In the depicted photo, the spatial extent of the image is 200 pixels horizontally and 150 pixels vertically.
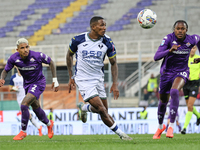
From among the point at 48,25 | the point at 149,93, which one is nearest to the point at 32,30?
the point at 48,25

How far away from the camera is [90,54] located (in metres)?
6.98

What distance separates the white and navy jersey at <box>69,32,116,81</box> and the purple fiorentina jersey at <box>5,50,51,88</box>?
156 centimetres

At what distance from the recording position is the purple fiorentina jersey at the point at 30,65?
27.4 feet

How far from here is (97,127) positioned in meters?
14.2

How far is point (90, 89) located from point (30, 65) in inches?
82.0

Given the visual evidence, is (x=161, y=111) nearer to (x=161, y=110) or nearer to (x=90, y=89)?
(x=161, y=110)

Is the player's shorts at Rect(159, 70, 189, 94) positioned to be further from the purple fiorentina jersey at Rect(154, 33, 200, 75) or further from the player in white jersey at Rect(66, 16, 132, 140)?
the player in white jersey at Rect(66, 16, 132, 140)

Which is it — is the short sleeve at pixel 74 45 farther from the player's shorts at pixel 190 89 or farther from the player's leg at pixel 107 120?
the player's shorts at pixel 190 89

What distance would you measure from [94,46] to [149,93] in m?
9.91

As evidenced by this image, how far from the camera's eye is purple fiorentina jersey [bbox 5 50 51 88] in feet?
27.4

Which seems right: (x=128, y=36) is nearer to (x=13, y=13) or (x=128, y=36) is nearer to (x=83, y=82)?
(x=13, y=13)

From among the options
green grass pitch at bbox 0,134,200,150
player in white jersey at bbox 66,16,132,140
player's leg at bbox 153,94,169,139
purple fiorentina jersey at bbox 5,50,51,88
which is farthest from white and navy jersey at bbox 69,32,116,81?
player's leg at bbox 153,94,169,139

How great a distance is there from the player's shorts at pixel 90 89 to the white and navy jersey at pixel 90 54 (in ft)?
0.25

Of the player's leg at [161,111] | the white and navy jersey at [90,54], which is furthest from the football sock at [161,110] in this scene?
the white and navy jersey at [90,54]
